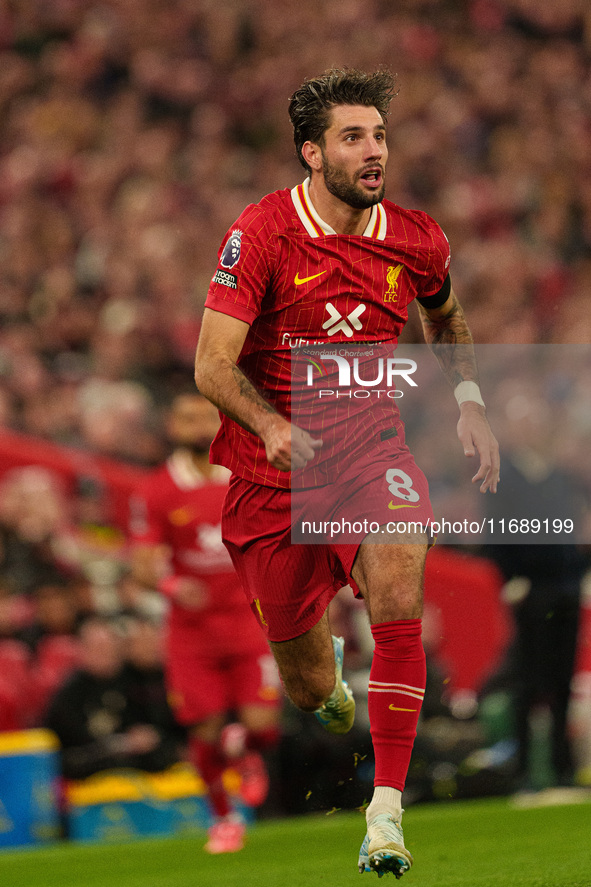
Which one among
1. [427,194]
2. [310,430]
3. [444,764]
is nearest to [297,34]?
[427,194]

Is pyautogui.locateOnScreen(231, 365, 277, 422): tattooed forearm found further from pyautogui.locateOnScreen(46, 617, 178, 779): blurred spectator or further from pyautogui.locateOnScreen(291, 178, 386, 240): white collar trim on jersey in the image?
pyautogui.locateOnScreen(46, 617, 178, 779): blurred spectator

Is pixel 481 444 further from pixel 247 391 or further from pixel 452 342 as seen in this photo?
pixel 247 391

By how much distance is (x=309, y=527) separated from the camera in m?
4.17

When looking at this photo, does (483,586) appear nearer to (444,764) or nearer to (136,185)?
(444,764)

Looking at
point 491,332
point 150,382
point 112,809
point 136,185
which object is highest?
point 136,185

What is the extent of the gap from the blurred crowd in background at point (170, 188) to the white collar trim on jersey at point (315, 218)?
384 centimetres

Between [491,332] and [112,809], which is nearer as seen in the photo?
[112,809]

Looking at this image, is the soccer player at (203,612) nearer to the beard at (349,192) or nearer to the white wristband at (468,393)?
the white wristband at (468,393)

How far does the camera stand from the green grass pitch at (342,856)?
15.9 ft

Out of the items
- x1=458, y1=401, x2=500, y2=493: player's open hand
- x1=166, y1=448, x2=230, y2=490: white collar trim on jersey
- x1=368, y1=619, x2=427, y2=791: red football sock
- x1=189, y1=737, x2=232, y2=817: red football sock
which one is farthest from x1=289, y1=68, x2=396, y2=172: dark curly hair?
x1=189, y1=737, x2=232, y2=817: red football sock

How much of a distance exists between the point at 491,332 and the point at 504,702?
336 centimetres

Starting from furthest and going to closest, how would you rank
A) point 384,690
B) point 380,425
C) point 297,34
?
point 297,34 → point 380,425 → point 384,690

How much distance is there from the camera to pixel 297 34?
1251 cm

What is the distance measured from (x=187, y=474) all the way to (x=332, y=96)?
3479mm
